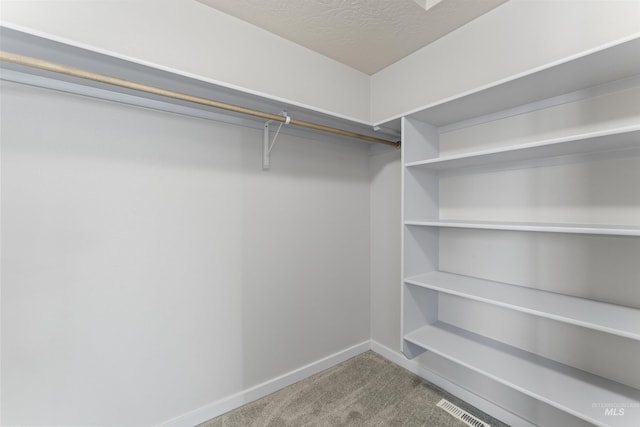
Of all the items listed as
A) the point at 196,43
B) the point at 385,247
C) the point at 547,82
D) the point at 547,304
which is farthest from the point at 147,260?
the point at 547,82

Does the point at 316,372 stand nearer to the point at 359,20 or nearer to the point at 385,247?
the point at 385,247

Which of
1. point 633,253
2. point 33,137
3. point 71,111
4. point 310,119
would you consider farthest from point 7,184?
point 633,253

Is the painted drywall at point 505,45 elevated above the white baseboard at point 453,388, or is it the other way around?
the painted drywall at point 505,45

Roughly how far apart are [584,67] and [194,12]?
194 cm

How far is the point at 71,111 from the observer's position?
1240mm

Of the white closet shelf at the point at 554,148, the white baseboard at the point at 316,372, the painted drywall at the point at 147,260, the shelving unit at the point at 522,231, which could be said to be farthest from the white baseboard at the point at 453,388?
the white closet shelf at the point at 554,148

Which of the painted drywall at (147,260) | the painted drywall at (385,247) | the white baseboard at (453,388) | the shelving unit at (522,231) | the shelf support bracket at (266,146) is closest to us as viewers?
the shelving unit at (522,231)

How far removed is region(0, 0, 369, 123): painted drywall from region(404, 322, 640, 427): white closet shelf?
1500mm

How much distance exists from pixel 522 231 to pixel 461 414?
1.16 metres

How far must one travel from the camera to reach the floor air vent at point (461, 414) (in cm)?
154

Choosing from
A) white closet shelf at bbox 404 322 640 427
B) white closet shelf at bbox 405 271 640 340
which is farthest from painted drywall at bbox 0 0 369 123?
white closet shelf at bbox 404 322 640 427

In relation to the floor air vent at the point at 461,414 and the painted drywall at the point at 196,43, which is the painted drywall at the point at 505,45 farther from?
the floor air vent at the point at 461,414

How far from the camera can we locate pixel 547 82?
3.98 feet

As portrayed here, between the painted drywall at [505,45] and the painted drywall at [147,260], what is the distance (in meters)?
0.84
